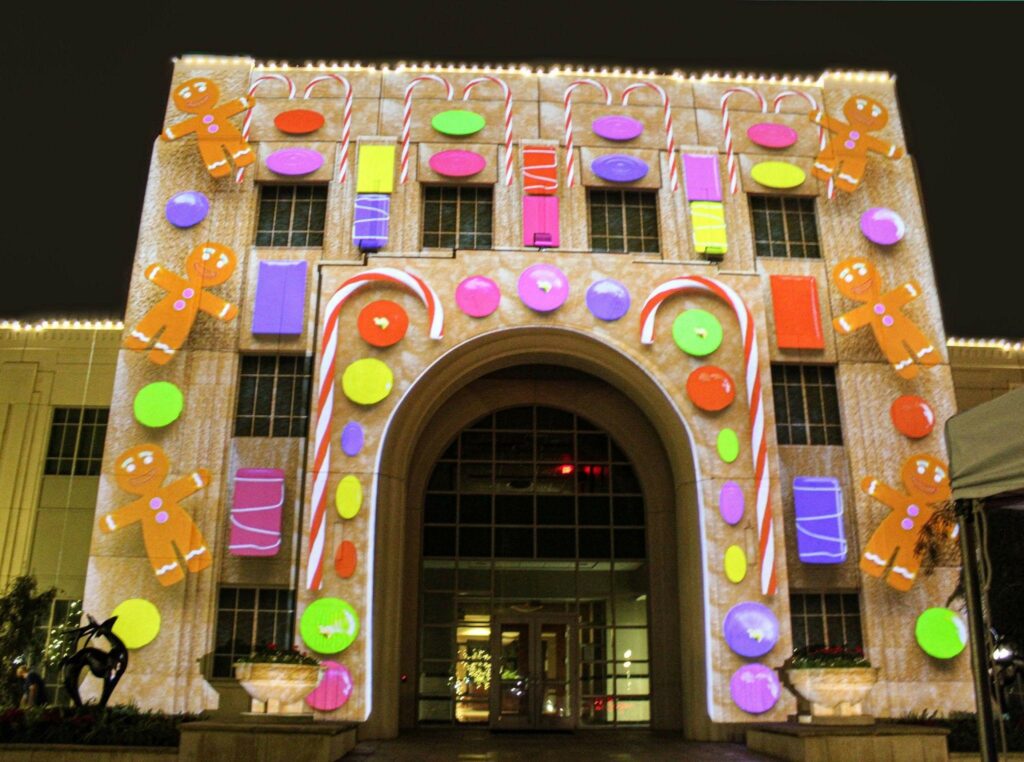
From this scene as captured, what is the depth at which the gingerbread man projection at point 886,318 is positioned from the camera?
864 inches

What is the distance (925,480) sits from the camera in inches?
828

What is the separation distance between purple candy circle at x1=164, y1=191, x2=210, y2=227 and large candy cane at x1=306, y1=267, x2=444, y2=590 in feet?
16.1

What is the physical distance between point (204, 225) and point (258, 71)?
4.71 metres

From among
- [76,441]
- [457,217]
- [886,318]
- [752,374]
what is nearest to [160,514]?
[76,441]

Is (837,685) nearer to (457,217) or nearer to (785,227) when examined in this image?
(785,227)

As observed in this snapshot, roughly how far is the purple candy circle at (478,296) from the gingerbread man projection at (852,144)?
9407 millimetres

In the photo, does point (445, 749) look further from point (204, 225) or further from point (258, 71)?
point (258, 71)

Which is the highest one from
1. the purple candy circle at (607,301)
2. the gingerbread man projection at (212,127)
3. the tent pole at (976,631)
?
the gingerbread man projection at (212,127)

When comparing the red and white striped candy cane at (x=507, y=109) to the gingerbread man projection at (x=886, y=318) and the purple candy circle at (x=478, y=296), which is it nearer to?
the purple candy circle at (x=478, y=296)

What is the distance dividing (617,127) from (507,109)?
288 centimetres

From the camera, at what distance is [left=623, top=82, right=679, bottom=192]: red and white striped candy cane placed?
23.5 m

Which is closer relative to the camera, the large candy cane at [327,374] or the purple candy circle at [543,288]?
the large candy cane at [327,374]

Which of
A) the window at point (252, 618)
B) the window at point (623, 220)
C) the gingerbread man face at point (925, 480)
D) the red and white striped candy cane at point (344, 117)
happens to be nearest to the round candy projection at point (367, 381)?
the window at point (252, 618)

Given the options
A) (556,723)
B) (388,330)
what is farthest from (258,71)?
(556,723)
